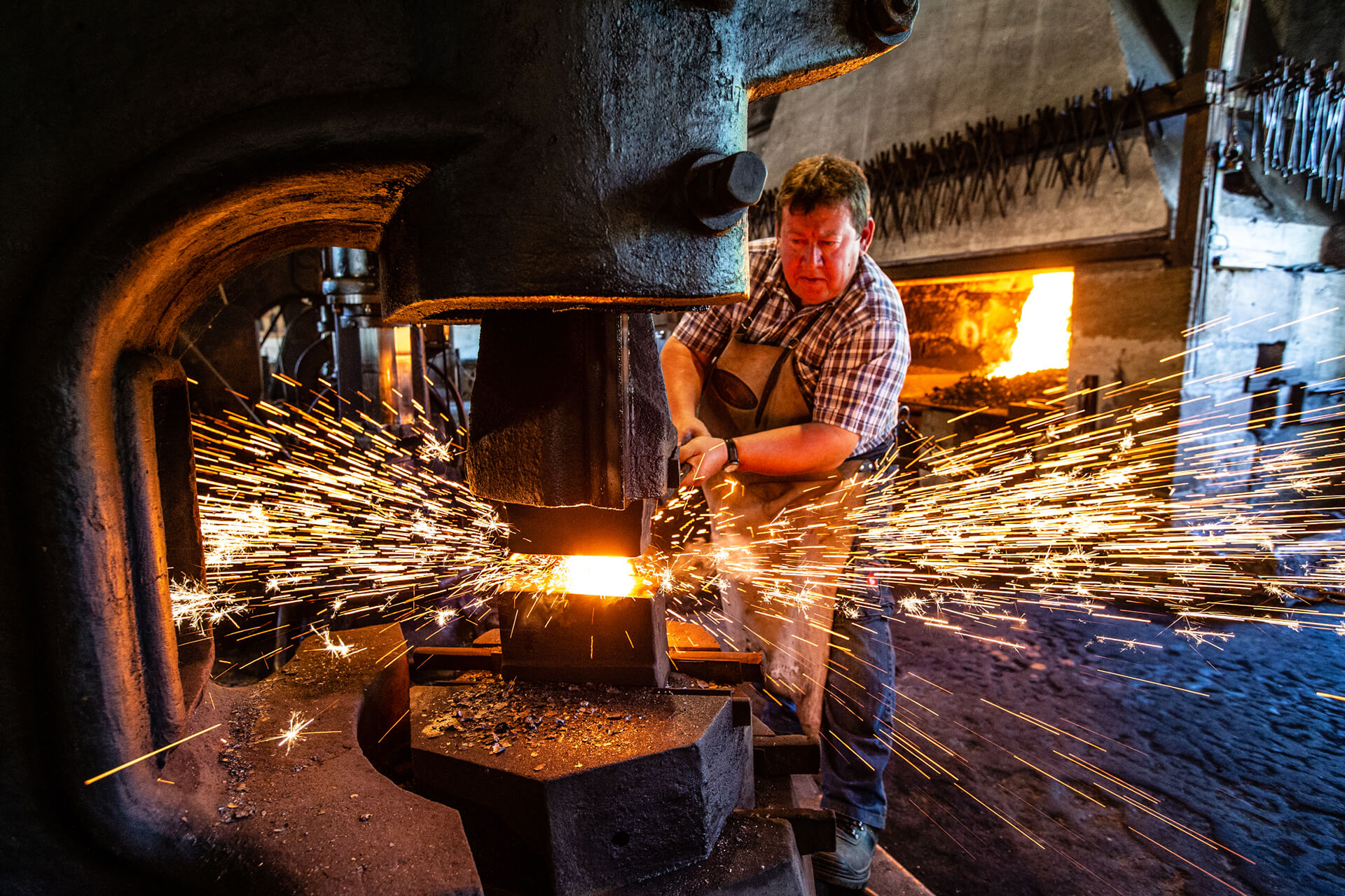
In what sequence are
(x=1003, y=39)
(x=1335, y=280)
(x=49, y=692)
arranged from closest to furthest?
(x=49, y=692)
(x=1335, y=280)
(x=1003, y=39)

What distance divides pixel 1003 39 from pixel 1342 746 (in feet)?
20.0

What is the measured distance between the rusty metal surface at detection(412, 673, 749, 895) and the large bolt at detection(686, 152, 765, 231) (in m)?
0.92

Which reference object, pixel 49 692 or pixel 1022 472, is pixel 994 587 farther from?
pixel 49 692

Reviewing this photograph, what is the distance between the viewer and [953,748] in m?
3.13

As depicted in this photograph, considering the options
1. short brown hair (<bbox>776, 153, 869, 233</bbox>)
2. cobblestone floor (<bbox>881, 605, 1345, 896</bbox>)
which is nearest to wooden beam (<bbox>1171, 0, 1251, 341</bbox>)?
cobblestone floor (<bbox>881, 605, 1345, 896</bbox>)

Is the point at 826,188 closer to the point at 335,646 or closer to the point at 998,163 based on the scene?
the point at 335,646

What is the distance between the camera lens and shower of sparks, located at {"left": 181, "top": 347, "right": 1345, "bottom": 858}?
2.75 metres

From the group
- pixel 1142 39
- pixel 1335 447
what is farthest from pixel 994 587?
pixel 1142 39

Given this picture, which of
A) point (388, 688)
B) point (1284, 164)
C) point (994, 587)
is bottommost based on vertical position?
point (994, 587)

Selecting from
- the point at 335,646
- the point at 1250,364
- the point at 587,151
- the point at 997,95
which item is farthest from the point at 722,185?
the point at 997,95

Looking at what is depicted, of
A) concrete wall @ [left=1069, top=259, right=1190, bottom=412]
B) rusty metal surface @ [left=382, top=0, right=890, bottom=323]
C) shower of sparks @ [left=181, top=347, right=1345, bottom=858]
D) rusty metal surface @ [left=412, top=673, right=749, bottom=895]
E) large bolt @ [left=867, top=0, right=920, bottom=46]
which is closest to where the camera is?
rusty metal surface @ [left=382, top=0, right=890, bottom=323]

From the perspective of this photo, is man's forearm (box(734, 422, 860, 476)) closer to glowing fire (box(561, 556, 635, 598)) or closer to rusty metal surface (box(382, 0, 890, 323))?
glowing fire (box(561, 556, 635, 598))

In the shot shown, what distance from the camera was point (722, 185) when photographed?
747mm

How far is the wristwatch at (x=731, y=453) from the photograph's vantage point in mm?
2510
